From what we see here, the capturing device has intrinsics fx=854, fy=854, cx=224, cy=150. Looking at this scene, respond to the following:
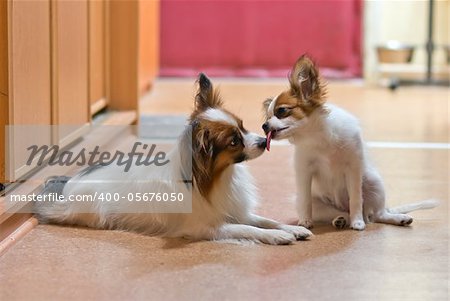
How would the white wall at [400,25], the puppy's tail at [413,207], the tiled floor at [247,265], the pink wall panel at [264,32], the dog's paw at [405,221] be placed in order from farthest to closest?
1. the pink wall panel at [264,32]
2. the white wall at [400,25]
3. the puppy's tail at [413,207]
4. the dog's paw at [405,221]
5. the tiled floor at [247,265]

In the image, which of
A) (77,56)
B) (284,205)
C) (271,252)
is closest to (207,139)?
(271,252)

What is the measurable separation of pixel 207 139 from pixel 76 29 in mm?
1391

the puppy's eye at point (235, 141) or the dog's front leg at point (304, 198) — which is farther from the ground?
the puppy's eye at point (235, 141)

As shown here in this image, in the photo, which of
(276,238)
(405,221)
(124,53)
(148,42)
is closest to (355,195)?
(405,221)

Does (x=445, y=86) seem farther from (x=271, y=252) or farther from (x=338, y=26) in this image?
(x=271, y=252)

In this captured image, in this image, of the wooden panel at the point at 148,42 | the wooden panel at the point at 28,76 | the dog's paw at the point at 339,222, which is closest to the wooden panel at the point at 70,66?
the wooden panel at the point at 28,76

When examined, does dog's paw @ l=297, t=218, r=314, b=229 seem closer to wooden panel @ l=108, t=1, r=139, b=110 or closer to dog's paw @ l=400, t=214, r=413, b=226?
dog's paw @ l=400, t=214, r=413, b=226

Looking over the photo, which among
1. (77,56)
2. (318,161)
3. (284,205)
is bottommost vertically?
(284,205)

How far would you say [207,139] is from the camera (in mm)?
2375

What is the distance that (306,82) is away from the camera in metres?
2.50

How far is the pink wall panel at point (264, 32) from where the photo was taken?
283 inches

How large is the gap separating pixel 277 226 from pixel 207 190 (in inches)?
9.9

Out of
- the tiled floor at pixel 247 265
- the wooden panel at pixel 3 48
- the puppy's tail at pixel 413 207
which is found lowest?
the tiled floor at pixel 247 265
